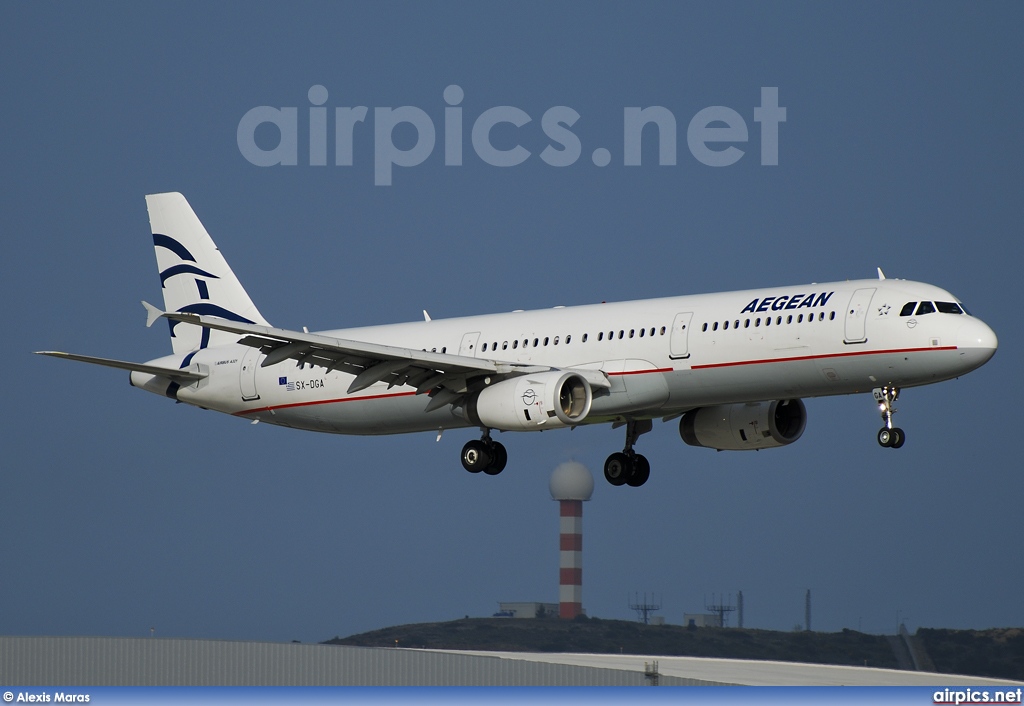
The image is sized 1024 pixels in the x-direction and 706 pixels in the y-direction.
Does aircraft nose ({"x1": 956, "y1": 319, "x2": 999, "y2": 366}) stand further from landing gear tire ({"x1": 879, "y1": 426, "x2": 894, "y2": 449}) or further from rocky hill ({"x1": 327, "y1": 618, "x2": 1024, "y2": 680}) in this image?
rocky hill ({"x1": 327, "y1": 618, "x2": 1024, "y2": 680})

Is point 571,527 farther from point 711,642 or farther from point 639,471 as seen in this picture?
point 639,471

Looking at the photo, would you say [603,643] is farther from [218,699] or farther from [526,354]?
[218,699]

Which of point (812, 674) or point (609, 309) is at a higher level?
Result: point (609, 309)

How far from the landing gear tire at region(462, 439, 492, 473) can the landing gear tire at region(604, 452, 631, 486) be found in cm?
449

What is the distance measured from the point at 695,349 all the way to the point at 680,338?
0.65 metres

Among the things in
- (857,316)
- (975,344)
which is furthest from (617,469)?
(975,344)

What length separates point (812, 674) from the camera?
83.4 m

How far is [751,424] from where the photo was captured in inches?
2146

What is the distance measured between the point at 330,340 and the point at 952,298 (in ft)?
58.7

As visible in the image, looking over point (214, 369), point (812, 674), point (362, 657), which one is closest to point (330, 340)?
point (214, 369)

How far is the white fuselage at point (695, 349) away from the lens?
46.5 metres

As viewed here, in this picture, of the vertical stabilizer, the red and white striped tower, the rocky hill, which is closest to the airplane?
the vertical stabilizer

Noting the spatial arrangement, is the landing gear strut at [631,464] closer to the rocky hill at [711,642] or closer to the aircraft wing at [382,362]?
the aircraft wing at [382,362]

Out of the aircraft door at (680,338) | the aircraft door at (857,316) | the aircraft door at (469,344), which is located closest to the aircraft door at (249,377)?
the aircraft door at (469,344)
